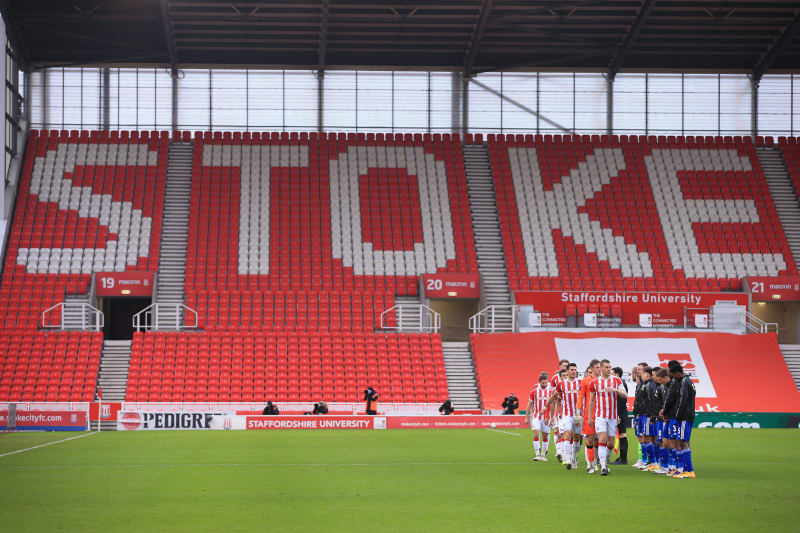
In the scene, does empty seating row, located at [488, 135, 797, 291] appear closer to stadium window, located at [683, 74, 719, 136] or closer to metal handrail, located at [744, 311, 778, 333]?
stadium window, located at [683, 74, 719, 136]

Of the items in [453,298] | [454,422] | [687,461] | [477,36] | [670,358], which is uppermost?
[477,36]

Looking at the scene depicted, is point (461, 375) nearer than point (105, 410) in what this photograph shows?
No

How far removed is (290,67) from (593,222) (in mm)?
16539

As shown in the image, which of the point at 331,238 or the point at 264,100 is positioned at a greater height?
the point at 264,100

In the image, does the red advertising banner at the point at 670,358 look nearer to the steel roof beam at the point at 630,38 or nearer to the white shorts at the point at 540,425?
the steel roof beam at the point at 630,38

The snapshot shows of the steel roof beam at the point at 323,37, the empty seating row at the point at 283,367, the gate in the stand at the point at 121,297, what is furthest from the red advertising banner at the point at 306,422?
the steel roof beam at the point at 323,37

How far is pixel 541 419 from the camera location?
19188 mm

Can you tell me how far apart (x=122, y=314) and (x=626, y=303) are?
22.9 meters

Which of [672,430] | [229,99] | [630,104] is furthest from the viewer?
[630,104]

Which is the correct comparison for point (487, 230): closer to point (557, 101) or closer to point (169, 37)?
point (557, 101)

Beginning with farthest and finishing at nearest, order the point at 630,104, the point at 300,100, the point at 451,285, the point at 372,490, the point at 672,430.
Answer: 1. the point at 630,104
2. the point at 300,100
3. the point at 451,285
4. the point at 672,430
5. the point at 372,490

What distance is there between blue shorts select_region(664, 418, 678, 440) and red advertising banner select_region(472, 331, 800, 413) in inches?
792

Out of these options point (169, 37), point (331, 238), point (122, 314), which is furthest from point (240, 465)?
point (169, 37)

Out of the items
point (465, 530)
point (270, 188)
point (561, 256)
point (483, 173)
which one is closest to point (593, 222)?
point (561, 256)
